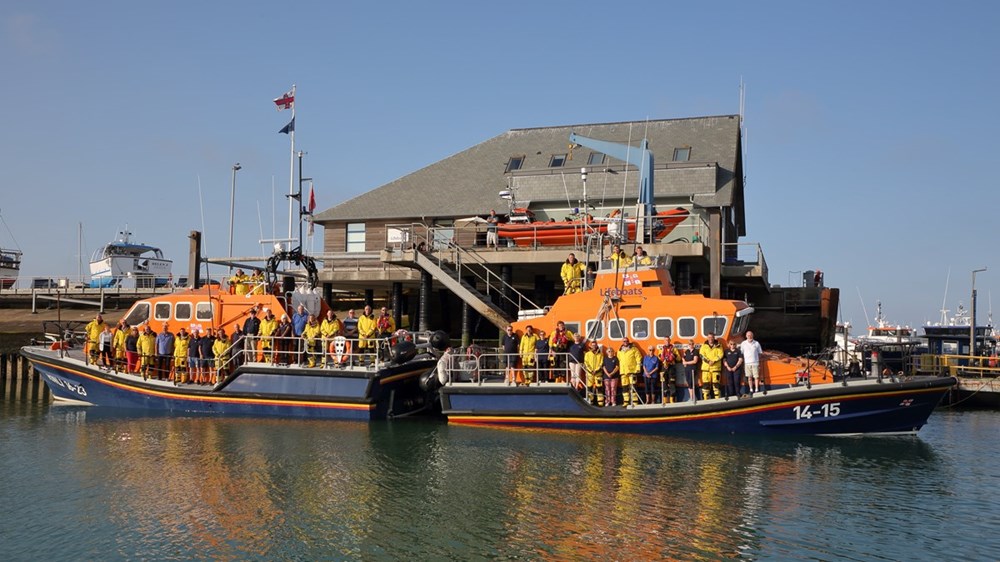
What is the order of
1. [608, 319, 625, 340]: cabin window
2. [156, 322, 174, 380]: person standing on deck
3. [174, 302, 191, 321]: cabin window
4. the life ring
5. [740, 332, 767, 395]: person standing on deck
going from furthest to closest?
[174, 302, 191, 321]: cabin window → [156, 322, 174, 380]: person standing on deck → the life ring → [608, 319, 625, 340]: cabin window → [740, 332, 767, 395]: person standing on deck

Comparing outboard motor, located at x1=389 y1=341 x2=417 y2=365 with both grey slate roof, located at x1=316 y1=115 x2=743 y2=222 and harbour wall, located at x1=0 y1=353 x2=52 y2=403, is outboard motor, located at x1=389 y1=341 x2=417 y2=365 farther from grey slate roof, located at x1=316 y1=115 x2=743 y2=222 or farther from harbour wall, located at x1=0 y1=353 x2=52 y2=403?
harbour wall, located at x1=0 y1=353 x2=52 y2=403

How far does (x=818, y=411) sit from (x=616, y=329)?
151 inches

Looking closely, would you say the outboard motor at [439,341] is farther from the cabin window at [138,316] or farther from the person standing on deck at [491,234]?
the cabin window at [138,316]

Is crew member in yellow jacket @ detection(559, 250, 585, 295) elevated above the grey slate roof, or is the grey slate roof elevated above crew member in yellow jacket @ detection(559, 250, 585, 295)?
the grey slate roof

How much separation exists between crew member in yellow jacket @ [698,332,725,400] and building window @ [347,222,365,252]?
54.5 ft

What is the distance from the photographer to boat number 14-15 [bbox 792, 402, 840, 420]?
1406 centimetres

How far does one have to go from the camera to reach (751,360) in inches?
567

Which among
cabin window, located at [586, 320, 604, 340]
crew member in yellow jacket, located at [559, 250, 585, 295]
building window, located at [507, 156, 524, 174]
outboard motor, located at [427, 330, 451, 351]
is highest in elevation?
building window, located at [507, 156, 524, 174]

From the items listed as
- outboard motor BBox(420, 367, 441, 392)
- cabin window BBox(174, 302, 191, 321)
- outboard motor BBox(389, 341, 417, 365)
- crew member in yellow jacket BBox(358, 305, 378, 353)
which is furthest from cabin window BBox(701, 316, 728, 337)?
cabin window BBox(174, 302, 191, 321)

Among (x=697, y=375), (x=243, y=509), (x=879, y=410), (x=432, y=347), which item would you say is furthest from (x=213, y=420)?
(x=879, y=410)

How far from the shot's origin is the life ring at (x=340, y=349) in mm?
16844

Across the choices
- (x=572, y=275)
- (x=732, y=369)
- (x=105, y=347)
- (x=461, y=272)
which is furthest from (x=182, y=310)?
(x=732, y=369)

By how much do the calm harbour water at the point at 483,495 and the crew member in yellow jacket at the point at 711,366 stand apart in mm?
1022

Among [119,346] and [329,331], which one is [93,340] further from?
[329,331]
